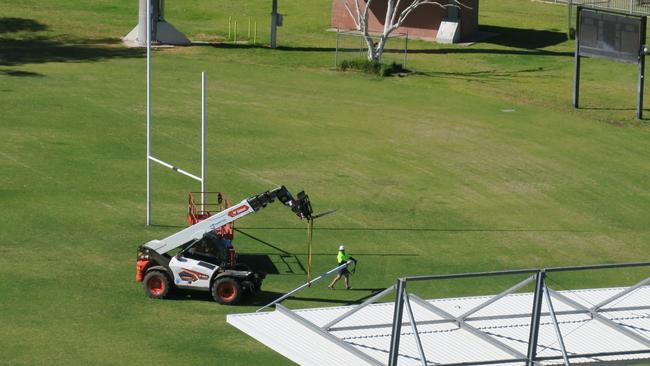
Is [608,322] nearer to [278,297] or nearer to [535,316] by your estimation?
[535,316]

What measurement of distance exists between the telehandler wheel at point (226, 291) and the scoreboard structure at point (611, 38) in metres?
29.9

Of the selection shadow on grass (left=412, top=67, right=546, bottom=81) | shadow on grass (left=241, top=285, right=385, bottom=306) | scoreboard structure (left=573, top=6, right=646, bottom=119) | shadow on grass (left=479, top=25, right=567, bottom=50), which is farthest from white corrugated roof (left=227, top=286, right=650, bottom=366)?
shadow on grass (left=479, top=25, right=567, bottom=50)

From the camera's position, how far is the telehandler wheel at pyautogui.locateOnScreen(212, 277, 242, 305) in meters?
37.0

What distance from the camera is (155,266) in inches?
1487

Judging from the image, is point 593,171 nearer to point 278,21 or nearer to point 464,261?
point 464,261

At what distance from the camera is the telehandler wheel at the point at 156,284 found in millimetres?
37406

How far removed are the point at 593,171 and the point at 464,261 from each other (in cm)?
1378

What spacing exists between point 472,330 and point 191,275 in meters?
12.4

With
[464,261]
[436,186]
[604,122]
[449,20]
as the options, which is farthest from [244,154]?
[449,20]

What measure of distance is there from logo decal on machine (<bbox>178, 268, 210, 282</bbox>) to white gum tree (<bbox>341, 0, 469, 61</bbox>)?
1331 inches

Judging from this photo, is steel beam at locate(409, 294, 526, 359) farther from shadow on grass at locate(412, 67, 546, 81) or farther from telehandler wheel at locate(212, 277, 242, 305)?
shadow on grass at locate(412, 67, 546, 81)

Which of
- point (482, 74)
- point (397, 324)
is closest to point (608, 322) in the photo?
point (397, 324)

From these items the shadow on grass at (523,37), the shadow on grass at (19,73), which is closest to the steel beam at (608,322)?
the shadow on grass at (19,73)

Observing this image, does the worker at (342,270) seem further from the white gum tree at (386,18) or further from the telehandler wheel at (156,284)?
the white gum tree at (386,18)
